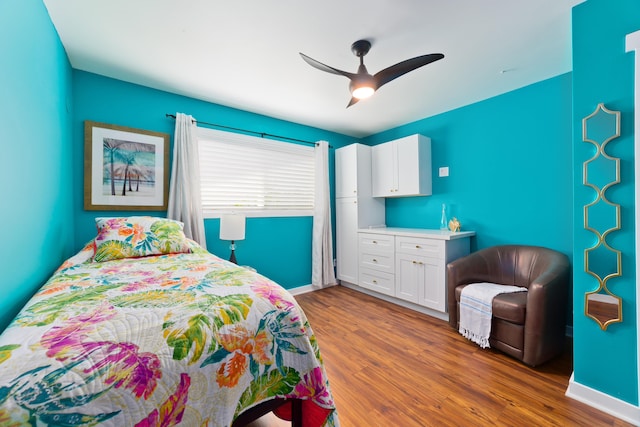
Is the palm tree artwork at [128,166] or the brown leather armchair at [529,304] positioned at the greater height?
the palm tree artwork at [128,166]

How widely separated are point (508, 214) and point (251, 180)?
3022 millimetres

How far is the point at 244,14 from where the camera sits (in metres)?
1.68

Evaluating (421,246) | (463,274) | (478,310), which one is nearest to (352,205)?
(421,246)

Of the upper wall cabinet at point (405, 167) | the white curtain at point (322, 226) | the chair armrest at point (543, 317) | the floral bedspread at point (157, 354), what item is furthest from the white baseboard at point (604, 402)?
the white curtain at point (322, 226)

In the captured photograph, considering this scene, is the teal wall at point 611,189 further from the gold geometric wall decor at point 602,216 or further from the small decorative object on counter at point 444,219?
the small decorative object on counter at point 444,219

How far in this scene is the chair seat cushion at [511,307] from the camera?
6.43 feet

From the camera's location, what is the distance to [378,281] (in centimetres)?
342

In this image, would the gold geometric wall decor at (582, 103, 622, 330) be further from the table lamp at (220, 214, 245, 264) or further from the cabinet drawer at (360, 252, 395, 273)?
the table lamp at (220, 214, 245, 264)

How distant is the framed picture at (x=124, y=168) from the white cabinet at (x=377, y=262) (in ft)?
8.22

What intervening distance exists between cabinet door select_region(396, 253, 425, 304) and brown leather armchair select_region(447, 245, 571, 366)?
45cm

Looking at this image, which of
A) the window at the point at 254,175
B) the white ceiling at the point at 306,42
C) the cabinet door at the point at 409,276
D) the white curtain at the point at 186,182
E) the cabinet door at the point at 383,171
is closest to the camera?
the white ceiling at the point at 306,42

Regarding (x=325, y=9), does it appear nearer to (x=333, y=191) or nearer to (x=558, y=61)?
(x=558, y=61)

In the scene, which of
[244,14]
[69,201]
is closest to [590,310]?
[244,14]

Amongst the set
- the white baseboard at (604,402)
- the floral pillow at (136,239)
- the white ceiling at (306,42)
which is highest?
the white ceiling at (306,42)
